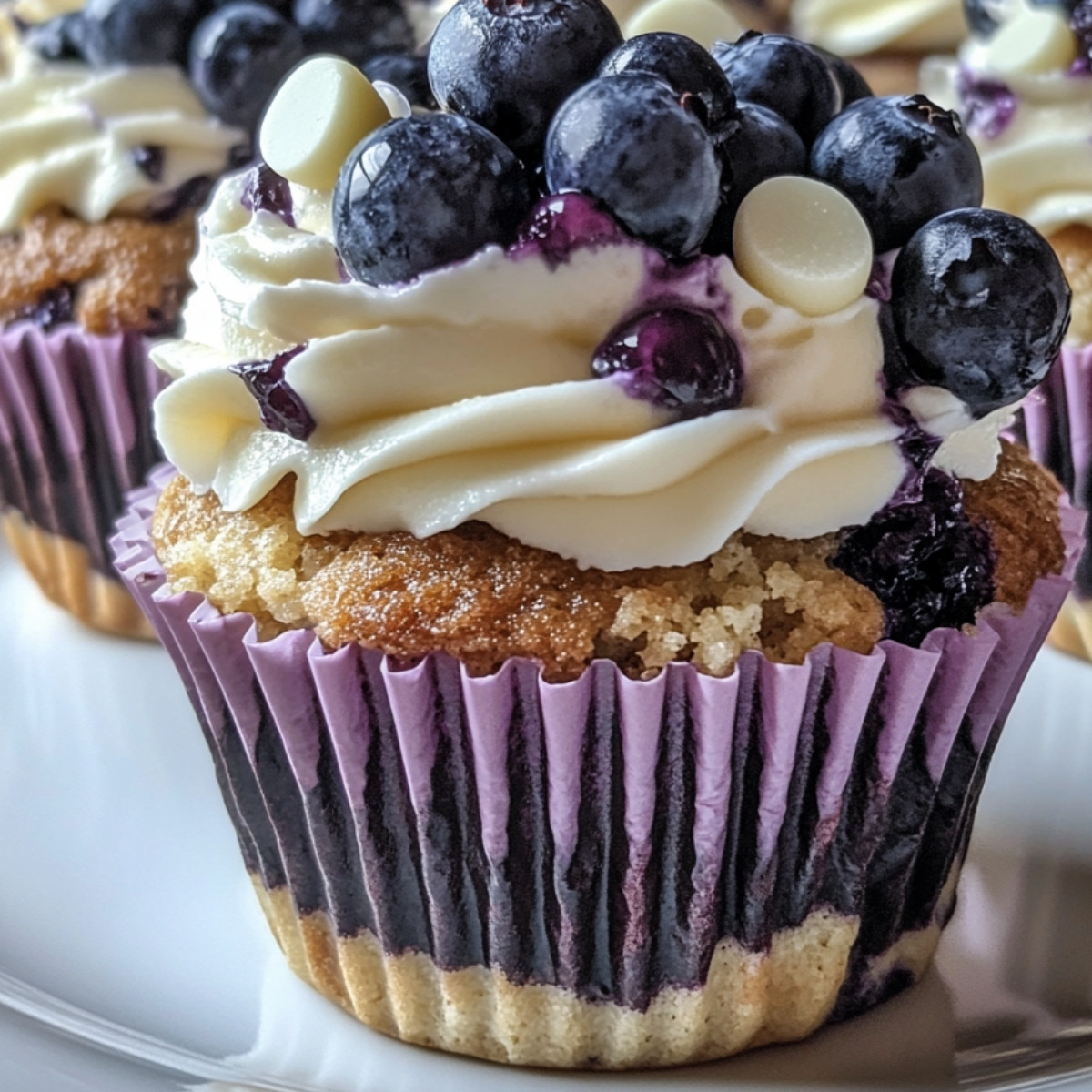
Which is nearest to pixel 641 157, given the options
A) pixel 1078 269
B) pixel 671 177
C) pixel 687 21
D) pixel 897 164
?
pixel 671 177

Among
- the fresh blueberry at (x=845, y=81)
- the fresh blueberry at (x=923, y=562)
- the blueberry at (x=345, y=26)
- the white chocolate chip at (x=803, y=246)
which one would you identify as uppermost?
the blueberry at (x=345, y=26)

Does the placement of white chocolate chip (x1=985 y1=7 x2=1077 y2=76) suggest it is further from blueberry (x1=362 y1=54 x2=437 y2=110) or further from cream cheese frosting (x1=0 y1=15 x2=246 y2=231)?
cream cheese frosting (x1=0 y1=15 x2=246 y2=231)

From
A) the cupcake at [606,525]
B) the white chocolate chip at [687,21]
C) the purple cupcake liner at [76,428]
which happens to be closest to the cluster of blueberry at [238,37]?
the purple cupcake liner at [76,428]

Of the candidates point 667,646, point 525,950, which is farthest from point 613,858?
point 667,646

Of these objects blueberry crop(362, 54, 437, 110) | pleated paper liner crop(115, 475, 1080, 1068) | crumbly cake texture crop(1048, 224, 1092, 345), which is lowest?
pleated paper liner crop(115, 475, 1080, 1068)

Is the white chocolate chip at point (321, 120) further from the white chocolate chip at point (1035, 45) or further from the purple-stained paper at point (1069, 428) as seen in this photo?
the white chocolate chip at point (1035, 45)

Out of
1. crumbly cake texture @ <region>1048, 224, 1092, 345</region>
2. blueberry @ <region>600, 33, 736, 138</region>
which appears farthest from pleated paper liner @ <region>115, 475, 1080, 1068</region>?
crumbly cake texture @ <region>1048, 224, 1092, 345</region>
